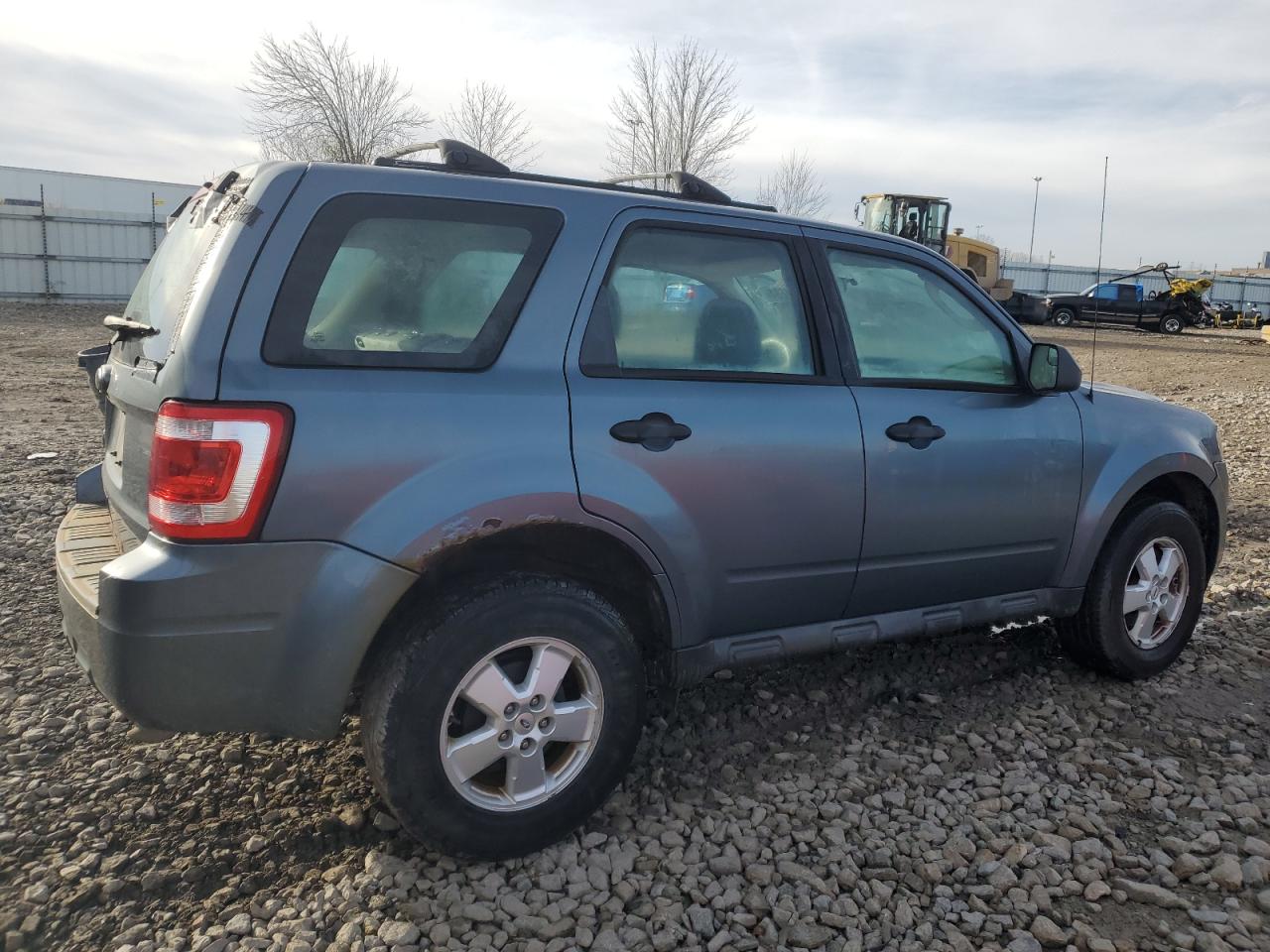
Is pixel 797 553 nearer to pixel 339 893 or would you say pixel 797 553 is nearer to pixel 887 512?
pixel 887 512

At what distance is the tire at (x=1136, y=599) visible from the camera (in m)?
3.96

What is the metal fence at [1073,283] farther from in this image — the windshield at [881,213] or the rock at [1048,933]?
the rock at [1048,933]

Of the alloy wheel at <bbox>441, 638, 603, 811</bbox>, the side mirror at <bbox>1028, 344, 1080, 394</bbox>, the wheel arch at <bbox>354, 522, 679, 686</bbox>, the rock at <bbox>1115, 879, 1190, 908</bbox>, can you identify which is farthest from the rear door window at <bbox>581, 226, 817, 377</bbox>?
the rock at <bbox>1115, 879, 1190, 908</bbox>

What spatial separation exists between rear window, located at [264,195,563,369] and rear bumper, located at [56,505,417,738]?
52cm

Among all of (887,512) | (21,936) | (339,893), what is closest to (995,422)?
(887,512)

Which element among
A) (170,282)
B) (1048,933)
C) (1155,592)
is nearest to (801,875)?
(1048,933)

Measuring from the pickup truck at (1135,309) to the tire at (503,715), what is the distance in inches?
1237

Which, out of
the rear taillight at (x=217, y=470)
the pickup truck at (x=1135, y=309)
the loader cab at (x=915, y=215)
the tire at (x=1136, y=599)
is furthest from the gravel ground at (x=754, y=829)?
the pickup truck at (x=1135, y=309)

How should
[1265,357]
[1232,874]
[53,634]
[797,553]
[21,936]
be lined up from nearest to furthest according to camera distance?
[21,936]
[1232,874]
[797,553]
[53,634]
[1265,357]

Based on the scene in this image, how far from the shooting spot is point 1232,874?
276 cm

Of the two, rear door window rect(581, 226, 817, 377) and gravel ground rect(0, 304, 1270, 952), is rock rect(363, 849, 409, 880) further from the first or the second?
rear door window rect(581, 226, 817, 377)

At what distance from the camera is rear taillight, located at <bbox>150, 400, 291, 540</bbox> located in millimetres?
2314

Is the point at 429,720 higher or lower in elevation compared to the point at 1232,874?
higher

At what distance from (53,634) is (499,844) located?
259 centimetres
